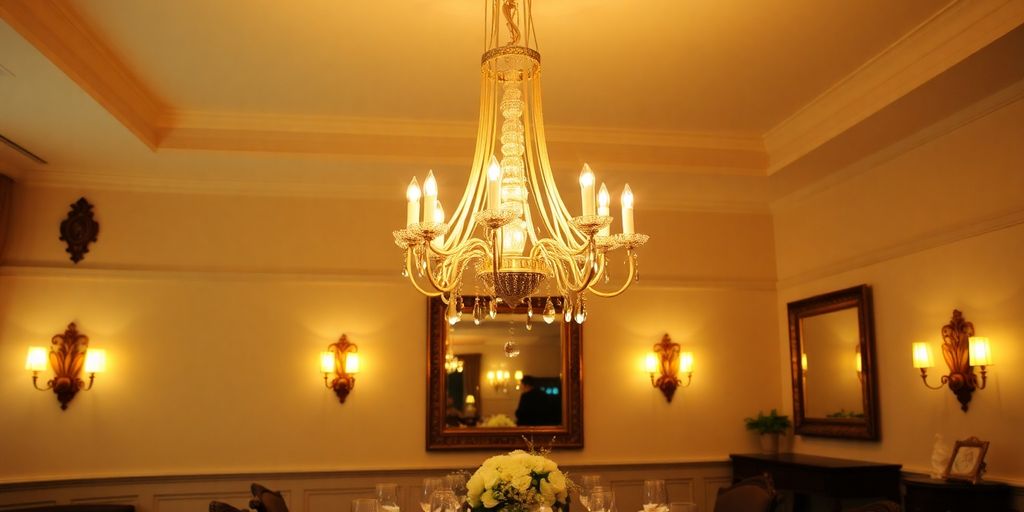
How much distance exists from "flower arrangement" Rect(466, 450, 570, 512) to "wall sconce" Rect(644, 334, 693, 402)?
349 centimetres

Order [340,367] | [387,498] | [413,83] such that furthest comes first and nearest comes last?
[340,367] → [413,83] → [387,498]

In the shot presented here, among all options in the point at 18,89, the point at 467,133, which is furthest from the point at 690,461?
the point at 18,89

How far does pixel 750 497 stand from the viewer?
434 centimetres

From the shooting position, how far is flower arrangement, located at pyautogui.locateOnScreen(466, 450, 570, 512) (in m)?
3.38

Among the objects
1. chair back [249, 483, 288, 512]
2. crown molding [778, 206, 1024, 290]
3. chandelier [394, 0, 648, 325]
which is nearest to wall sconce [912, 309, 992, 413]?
crown molding [778, 206, 1024, 290]

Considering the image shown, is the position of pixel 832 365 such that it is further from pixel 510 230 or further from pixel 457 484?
pixel 510 230

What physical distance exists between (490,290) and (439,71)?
2.08 m

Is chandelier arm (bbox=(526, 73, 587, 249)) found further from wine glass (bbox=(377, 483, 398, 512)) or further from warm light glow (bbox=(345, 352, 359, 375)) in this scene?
warm light glow (bbox=(345, 352, 359, 375))

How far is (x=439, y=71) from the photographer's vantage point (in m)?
5.19

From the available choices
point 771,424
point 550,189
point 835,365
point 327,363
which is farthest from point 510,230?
point 771,424

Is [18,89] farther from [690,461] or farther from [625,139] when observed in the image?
[690,461]

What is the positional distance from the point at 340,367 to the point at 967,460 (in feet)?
14.2

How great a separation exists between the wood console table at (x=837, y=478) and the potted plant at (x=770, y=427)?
1.86 feet

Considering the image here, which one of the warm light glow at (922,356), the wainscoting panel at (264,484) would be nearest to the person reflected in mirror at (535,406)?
the wainscoting panel at (264,484)
